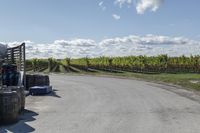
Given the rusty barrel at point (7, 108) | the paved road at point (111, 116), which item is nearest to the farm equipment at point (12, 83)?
the rusty barrel at point (7, 108)

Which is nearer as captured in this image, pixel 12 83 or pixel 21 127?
pixel 21 127

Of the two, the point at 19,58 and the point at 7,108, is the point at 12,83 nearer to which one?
the point at 19,58

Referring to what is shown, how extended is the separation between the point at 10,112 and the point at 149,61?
75127mm

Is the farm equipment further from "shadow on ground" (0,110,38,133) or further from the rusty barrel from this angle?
"shadow on ground" (0,110,38,133)

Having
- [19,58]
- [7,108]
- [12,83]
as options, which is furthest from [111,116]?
[19,58]

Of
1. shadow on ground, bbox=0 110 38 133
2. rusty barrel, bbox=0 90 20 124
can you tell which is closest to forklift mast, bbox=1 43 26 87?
shadow on ground, bbox=0 110 38 133

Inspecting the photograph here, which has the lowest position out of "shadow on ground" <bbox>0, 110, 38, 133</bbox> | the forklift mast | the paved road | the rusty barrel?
"shadow on ground" <bbox>0, 110, 38, 133</bbox>

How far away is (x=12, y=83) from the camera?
24.3 m

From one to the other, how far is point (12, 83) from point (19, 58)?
2.33 metres

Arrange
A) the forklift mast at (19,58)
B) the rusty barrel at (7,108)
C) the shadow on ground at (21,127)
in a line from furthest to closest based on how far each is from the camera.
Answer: the forklift mast at (19,58) → the rusty barrel at (7,108) → the shadow on ground at (21,127)

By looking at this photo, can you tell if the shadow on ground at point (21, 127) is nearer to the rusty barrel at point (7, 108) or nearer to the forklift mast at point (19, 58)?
the rusty barrel at point (7, 108)

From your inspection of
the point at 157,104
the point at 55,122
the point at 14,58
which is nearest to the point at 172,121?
the point at 55,122

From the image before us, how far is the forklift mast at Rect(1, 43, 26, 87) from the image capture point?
83.6ft

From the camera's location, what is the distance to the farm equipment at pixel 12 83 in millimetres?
13406
